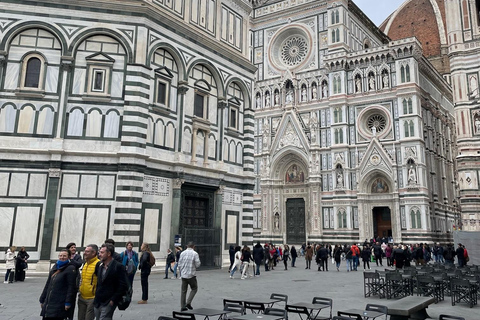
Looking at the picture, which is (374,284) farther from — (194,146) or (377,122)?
(377,122)

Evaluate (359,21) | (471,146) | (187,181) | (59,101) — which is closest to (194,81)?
(187,181)

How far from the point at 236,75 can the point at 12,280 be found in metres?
14.7

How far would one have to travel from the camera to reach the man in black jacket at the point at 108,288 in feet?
18.1

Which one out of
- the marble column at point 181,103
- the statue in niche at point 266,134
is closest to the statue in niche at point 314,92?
the statue in niche at point 266,134

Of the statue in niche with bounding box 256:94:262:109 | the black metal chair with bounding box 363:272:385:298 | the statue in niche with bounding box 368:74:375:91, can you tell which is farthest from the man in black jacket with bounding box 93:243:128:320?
the statue in niche with bounding box 256:94:262:109

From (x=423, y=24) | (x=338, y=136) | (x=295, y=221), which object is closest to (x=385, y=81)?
(x=338, y=136)

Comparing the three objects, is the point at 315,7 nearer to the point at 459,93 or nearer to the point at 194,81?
the point at 459,93

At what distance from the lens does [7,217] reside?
47.9ft

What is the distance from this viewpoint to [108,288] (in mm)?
5559

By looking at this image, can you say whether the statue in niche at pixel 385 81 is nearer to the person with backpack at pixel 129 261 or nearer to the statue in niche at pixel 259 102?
the statue in niche at pixel 259 102

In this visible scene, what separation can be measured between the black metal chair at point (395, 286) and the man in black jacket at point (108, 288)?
8299 mm

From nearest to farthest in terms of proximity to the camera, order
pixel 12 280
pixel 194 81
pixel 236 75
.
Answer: pixel 12 280 → pixel 194 81 → pixel 236 75

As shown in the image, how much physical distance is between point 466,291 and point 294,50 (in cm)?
3851

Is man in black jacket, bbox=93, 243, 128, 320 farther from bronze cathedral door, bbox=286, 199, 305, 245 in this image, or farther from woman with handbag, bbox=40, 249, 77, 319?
bronze cathedral door, bbox=286, 199, 305, 245
